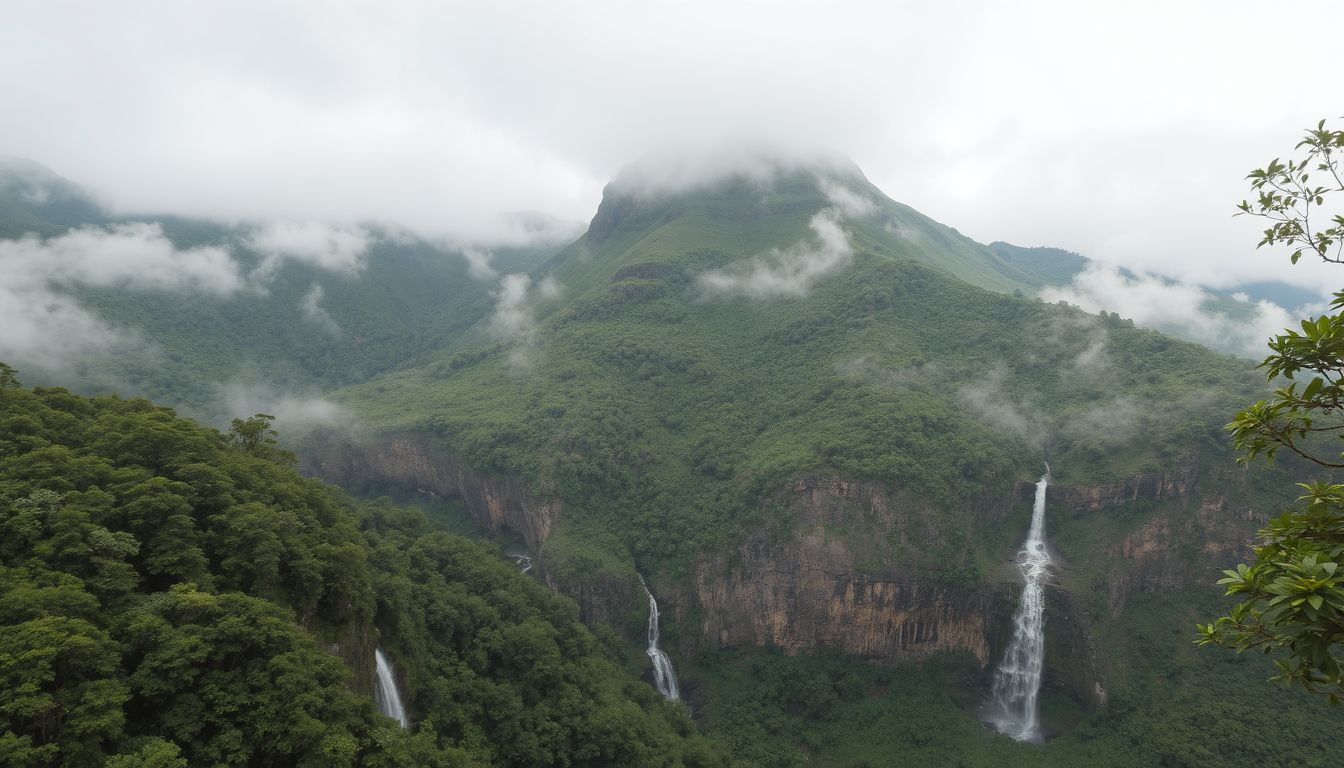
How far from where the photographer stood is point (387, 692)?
32.0 m

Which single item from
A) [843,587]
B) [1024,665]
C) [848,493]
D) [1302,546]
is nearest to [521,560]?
[843,587]

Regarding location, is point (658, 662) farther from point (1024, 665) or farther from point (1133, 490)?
point (1133, 490)

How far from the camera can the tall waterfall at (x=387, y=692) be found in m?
31.4

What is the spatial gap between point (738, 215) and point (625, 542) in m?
91.0

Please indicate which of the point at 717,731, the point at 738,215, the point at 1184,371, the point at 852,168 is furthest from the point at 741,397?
the point at 852,168

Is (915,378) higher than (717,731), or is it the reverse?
(915,378)

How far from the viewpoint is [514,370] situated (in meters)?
104

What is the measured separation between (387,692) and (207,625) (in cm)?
1309

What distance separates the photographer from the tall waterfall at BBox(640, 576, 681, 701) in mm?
62562

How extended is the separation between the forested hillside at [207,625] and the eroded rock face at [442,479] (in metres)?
32.4

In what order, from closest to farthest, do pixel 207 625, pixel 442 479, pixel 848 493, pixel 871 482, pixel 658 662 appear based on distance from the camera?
1. pixel 207 625
2. pixel 871 482
3. pixel 848 493
4. pixel 658 662
5. pixel 442 479

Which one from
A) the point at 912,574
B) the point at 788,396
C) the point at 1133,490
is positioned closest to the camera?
the point at 912,574

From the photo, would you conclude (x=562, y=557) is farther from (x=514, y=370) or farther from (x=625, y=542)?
(x=514, y=370)

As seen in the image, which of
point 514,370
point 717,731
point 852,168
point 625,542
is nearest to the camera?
point 717,731
